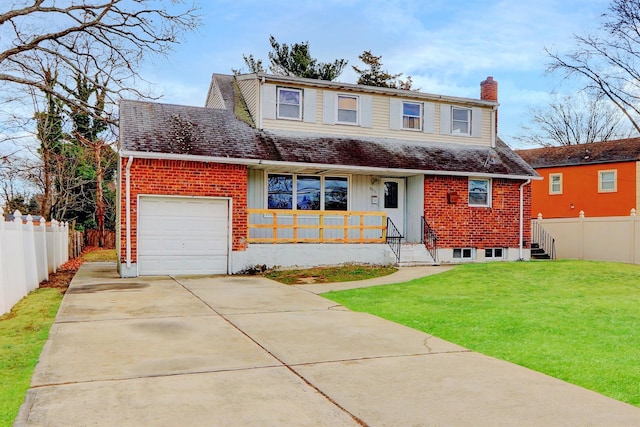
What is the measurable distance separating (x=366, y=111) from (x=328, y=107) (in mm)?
1444

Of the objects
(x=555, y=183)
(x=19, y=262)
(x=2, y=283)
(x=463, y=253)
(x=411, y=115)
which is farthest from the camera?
(x=555, y=183)

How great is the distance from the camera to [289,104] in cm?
1809

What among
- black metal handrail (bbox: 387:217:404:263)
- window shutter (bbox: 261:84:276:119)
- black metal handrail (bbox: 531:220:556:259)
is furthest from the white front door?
black metal handrail (bbox: 531:220:556:259)

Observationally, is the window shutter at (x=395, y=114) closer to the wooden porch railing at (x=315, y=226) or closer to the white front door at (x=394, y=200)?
the white front door at (x=394, y=200)

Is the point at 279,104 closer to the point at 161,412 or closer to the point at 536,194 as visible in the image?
the point at 161,412

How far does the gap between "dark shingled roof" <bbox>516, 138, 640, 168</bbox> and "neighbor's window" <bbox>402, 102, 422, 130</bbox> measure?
1538cm

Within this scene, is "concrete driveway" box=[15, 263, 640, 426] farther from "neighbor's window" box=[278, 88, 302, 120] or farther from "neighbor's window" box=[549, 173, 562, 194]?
"neighbor's window" box=[549, 173, 562, 194]

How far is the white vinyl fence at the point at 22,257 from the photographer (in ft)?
30.5

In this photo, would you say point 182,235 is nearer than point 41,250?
No

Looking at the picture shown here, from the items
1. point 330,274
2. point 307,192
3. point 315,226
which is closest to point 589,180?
point 307,192

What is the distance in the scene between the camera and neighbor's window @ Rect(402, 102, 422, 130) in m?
19.6

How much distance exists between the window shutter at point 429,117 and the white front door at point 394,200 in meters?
2.33

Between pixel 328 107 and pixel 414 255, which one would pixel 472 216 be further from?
pixel 328 107

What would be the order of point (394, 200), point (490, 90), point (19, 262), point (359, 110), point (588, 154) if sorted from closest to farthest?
point (19, 262), point (359, 110), point (394, 200), point (490, 90), point (588, 154)
